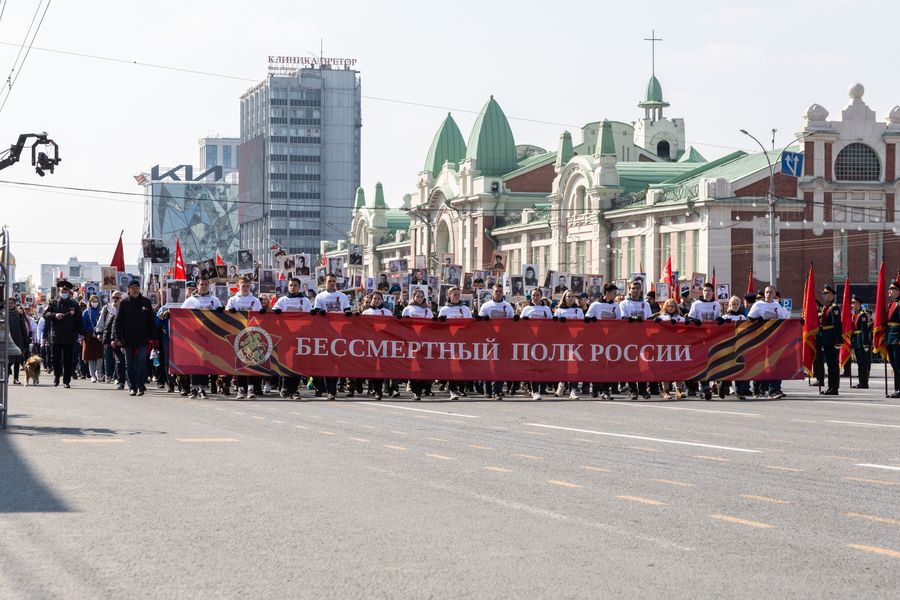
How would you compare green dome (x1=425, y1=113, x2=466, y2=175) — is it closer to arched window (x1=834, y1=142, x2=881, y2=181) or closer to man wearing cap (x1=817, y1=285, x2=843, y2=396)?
arched window (x1=834, y1=142, x2=881, y2=181)

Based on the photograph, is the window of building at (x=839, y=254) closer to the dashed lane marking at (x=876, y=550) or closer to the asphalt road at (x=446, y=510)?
the asphalt road at (x=446, y=510)

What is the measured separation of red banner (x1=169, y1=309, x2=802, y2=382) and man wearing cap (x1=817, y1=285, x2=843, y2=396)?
963 mm

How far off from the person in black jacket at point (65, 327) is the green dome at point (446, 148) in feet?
273

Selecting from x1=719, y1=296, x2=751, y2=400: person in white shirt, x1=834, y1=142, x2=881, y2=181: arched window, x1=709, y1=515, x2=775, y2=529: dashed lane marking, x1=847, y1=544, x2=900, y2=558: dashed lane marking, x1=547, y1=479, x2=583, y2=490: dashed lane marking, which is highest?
x1=834, y1=142, x2=881, y2=181: arched window

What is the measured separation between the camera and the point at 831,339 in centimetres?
2520

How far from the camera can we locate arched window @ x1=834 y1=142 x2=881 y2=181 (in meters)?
71.8

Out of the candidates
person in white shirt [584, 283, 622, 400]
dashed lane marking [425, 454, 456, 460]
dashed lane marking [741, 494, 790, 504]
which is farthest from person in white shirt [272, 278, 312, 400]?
dashed lane marking [741, 494, 790, 504]

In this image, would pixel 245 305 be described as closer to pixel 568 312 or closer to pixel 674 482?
pixel 568 312

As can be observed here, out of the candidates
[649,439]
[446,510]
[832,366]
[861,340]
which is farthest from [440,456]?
[861,340]

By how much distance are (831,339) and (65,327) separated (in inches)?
555

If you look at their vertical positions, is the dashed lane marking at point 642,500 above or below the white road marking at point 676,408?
below

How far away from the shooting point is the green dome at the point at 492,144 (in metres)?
100

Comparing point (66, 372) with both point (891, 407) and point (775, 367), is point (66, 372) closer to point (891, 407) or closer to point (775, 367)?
point (775, 367)

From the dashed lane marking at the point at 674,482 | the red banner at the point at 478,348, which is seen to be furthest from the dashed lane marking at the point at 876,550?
the red banner at the point at 478,348
